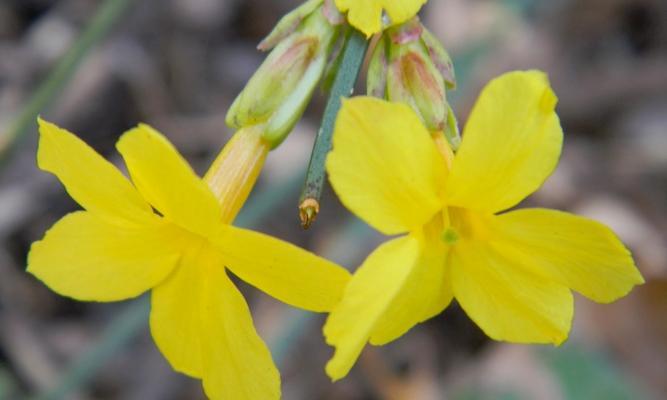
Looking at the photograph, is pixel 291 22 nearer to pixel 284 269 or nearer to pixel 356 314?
pixel 284 269

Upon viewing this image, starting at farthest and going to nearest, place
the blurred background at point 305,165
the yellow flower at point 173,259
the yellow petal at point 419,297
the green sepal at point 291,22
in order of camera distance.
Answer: the blurred background at point 305,165
the green sepal at point 291,22
the yellow petal at point 419,297
the yellow flower at point 173,259

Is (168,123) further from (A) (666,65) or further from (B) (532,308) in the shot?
(B) (532,308)

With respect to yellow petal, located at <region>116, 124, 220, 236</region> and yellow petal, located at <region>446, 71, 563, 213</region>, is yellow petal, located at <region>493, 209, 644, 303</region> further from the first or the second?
yellow petal, located at <region>116, 124, 220, 236</region>

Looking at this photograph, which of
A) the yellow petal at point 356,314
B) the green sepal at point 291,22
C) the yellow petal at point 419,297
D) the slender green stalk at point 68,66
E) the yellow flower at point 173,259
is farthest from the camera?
the slender green stalk at point 68,66

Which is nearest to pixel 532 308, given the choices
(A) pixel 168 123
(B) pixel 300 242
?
(B) pixel 300 242

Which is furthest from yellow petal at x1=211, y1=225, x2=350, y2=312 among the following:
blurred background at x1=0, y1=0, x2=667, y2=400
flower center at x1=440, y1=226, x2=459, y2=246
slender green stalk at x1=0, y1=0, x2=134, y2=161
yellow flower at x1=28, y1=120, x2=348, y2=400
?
blurred background at x1=0, y1=0, x2=667, y2=400

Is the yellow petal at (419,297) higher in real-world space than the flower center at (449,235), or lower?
lower

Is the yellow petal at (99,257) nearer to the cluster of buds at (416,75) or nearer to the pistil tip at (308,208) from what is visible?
the pistil tip at (308,208)

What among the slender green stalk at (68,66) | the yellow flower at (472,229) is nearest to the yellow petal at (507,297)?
the yellow flower at (472,229)

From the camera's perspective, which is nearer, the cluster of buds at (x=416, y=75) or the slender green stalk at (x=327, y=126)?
the slender green stalk at (x=327, y=126)
